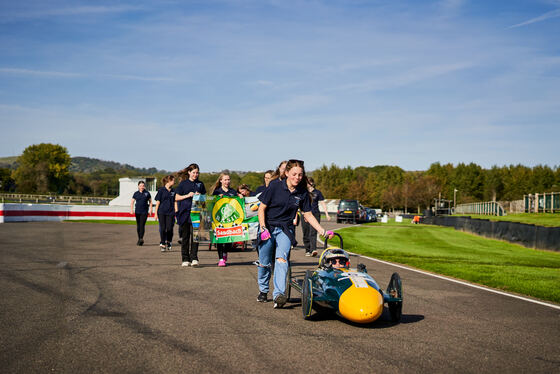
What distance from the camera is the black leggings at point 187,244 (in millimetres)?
12305

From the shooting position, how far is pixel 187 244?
40.3 ft

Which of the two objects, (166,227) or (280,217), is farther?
(166,227)

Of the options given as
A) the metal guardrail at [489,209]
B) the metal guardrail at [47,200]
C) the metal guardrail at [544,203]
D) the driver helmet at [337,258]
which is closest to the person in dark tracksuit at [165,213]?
the driver helmet at [337,258]

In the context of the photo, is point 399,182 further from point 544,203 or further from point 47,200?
point 544,203

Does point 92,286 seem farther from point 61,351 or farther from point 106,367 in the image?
point 106,367

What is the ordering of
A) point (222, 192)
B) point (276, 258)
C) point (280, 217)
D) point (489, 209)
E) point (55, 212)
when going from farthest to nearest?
point (489, 209), point (55, 212), point (222, 192), point (280, 217), point (276, 258)

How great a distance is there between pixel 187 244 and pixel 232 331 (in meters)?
6.41

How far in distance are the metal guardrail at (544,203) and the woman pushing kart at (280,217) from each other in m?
41.4

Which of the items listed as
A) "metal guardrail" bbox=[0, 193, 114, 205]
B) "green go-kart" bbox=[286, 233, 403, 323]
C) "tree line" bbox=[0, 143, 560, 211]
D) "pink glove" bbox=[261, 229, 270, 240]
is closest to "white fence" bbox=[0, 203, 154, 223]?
"pink glove" bbox=[261, 229, 270, 240]

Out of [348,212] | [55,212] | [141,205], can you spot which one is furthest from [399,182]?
[141,205]

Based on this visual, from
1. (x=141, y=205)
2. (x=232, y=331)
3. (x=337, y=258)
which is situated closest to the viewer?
(x=232, y=331)

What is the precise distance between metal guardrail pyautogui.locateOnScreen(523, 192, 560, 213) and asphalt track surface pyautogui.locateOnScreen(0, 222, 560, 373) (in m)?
38.1

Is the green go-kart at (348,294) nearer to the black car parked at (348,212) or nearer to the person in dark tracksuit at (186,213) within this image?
the person in dark tracksuit at (186,213)

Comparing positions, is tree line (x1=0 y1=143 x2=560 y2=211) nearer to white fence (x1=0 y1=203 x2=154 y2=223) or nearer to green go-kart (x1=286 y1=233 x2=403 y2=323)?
white fence (x1=0 y1=203 x2=154 y2=223)
